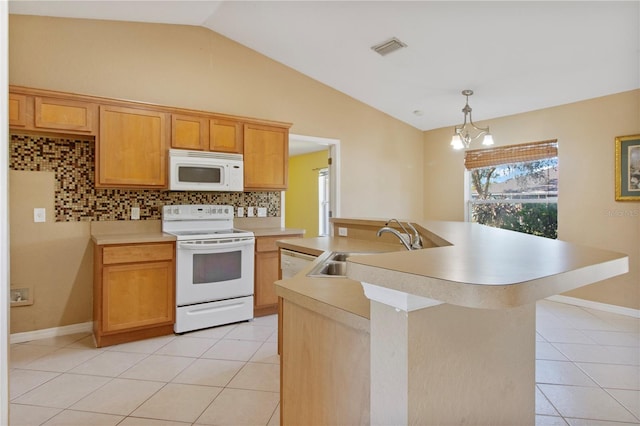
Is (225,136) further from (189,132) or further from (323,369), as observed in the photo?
(323,369)

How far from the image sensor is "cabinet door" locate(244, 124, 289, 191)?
3840mm

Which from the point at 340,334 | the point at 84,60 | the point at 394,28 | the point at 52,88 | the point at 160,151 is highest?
the point at 394,28

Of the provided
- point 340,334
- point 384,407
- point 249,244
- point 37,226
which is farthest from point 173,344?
point 384,407

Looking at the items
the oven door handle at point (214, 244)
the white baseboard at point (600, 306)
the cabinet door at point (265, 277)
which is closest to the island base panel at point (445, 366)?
the oven door handle at point (214, 244)

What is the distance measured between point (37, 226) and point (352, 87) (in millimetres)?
3699

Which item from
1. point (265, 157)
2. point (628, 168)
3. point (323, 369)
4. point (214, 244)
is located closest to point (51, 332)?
point (214, 244)

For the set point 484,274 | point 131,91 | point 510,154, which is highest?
point 131,91

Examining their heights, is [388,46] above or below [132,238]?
above

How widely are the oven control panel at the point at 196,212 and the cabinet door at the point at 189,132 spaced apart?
626 millimetres

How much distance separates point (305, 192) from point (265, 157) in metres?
3.55

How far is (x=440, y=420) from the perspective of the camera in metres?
0.92

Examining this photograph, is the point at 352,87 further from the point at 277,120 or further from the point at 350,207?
the point at 350,207

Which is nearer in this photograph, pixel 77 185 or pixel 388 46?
pixel 77 185

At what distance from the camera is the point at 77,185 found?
3.22 m
